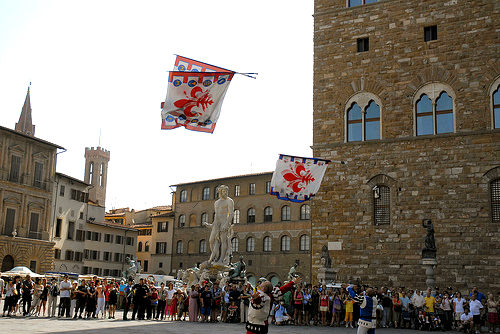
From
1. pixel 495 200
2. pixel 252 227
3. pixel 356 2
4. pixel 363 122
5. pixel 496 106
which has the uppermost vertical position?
pixel 356 2

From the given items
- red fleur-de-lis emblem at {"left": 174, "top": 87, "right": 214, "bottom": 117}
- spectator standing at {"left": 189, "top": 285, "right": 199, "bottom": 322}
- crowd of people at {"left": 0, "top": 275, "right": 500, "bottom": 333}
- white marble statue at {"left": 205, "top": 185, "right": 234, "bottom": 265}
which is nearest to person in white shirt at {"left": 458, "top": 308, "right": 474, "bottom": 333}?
crowd of people at {"left": 0, "top": 275, "right": 500, "bottom": 333}

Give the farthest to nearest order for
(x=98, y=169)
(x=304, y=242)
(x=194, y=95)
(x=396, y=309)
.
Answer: (x=98, y=169), (x=304, y=242), (x=396, y=309), (x=194, y=95)

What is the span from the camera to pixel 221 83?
16141mm

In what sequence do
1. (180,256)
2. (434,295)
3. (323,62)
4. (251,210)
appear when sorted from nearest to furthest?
(434,295), (323,62), (251,210), (180,256)

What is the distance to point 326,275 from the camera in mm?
22297

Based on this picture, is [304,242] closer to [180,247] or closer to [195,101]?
[180,247]

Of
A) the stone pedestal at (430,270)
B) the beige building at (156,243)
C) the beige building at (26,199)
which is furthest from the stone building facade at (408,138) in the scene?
the beige building at (156,243)

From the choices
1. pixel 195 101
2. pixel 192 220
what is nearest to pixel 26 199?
pixel 192 220

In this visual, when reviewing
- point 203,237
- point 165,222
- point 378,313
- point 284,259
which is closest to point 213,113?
point 378,313

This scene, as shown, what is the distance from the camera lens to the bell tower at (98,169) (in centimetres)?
9281

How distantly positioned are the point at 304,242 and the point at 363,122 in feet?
97.9

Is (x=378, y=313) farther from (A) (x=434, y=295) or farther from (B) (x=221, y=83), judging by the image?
(B) (x=221, y=83)

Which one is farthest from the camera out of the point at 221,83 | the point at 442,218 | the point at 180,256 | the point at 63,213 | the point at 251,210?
the point at 180,256

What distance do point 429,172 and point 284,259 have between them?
32036 mm
